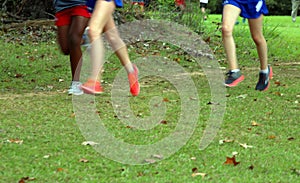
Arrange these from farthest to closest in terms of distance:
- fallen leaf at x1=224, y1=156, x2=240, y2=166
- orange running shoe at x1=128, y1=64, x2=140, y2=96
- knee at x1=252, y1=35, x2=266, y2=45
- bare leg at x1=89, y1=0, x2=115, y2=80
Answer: knee at x1=252, y1=35, x2=266, y2=45 → orange running shoe at x1=128, y1=64, x2=140, y2=96 → bare leg at x1=89, y1=0, x2=115, y2=80 → fallen leaf at x1=224, y1=156, x2=240, y2=166

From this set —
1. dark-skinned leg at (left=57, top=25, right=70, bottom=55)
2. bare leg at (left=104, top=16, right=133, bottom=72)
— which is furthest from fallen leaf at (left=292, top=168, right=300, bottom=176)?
dark-skinned leg at (left=57, top=25, right=70, bottom=55)

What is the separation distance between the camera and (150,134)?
5.51 meters

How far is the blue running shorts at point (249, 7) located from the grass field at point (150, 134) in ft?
2.97

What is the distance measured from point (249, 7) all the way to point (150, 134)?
252 cm

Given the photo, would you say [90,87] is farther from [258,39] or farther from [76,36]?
[258,39]

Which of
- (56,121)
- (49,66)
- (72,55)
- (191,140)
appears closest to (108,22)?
(72,55)

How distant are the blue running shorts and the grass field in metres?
0.90

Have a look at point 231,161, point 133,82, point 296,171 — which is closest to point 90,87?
point 133,82

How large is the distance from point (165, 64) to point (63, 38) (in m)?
4.28

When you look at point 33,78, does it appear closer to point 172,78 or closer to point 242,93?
point 172,78

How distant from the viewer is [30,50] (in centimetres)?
1206

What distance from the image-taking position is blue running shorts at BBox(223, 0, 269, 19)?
7383 millimetres

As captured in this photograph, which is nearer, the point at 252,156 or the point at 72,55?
the point at 252,156

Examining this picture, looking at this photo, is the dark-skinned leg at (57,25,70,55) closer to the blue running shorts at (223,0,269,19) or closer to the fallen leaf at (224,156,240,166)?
the blue running shorts at (223,0,269,19)
